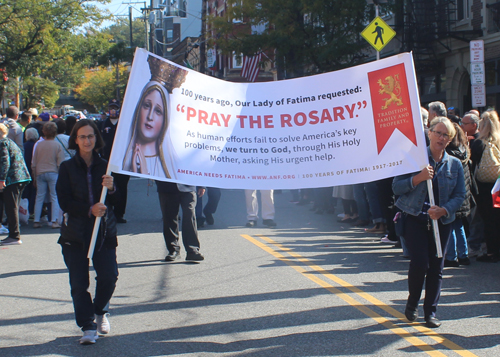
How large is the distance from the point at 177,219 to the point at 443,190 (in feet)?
13.5

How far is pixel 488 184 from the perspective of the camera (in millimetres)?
8422

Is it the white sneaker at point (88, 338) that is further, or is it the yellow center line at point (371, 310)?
the white sneaker at point (88, 338)

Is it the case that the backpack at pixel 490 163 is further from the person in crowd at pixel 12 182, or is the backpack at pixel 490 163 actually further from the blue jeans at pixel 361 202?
the person in crowd at pixel 12 182

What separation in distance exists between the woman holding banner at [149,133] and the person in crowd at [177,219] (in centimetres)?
311

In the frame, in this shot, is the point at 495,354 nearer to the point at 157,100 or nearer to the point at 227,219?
the point at 157,100

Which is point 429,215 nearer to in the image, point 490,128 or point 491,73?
point 490,128

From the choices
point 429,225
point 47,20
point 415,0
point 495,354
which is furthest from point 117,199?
point 47,20

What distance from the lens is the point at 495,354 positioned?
4.75 metres

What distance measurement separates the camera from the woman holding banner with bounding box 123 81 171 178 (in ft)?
17.1

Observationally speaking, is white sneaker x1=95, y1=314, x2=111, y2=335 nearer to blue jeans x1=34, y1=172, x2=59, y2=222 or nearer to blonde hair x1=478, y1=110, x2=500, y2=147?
blonde hair x1=478, y1=110, x2=500, y2=147

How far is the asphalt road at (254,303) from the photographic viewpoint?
16.4 ft

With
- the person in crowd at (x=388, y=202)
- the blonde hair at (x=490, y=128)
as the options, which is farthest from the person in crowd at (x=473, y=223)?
the person in crowd at (x=388, y=202)

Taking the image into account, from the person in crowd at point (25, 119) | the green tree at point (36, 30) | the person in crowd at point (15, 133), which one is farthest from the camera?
the green tree at point (36, 30)

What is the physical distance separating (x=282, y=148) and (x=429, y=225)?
147 cm
